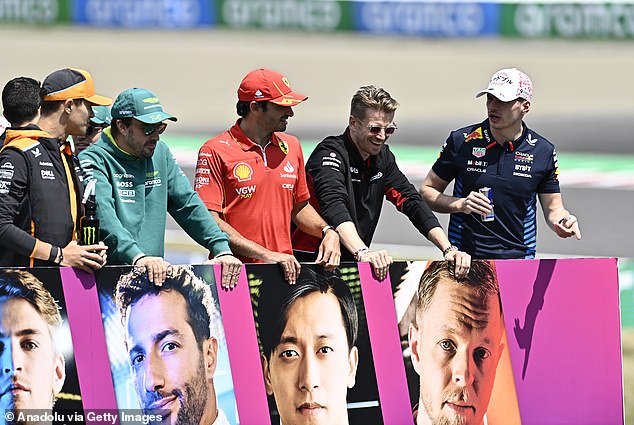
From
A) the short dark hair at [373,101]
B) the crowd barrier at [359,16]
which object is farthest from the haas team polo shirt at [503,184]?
the crowd barrier at [359,16]

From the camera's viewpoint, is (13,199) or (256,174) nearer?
(13,199)

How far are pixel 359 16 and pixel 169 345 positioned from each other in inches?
988

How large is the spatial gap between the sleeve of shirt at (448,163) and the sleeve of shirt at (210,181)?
1474 millimetres

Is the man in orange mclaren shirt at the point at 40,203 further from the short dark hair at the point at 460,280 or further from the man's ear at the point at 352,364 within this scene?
the short dark hair at the point at 460,280

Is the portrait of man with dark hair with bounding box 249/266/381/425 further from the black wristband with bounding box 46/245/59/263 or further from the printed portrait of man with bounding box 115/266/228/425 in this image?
the black wristband with bounding box 46/245/59/263

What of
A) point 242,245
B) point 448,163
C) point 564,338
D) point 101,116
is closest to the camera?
point 242,245

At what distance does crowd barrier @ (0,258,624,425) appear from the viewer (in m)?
5.16

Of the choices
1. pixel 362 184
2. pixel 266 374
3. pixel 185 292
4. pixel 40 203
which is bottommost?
pixel 266 374

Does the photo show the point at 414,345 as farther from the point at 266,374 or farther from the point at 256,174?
the point at 256,174

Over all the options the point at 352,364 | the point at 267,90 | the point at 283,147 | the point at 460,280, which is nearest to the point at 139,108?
the point at 267,90

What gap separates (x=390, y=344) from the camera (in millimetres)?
5723

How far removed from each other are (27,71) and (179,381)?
76.6 ft


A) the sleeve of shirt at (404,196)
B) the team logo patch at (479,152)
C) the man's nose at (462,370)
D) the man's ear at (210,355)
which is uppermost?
the team logo patch at (479,152)

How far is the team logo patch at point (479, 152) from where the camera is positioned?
665cm
